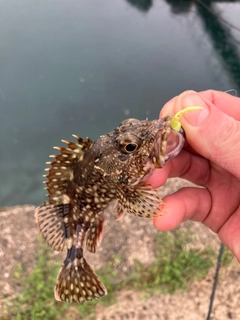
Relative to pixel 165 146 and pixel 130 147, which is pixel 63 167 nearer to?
pixel 130 147

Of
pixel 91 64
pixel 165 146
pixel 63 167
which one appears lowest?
pixel 165 146

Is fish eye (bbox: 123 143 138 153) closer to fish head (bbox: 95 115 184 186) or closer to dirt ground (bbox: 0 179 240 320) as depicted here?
fish head (bbox: 95 115 184 186)

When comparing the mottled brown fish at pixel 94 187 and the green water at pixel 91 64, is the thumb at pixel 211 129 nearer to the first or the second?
the mottled brown fish at pixel 94 187

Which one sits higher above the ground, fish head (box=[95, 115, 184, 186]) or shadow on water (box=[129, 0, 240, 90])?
shadow on water (box=[129, 0, 240, 90])

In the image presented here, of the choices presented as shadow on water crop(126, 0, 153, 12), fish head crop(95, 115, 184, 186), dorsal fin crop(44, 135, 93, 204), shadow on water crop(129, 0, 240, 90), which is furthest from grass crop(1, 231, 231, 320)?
shadow on water crop(126, 0, 153, 12)

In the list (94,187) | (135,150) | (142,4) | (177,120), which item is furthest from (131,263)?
(142,4)
